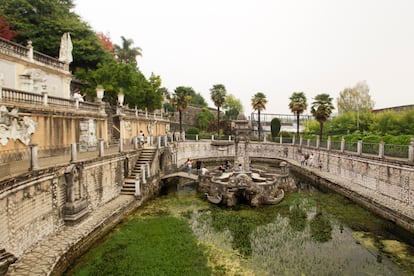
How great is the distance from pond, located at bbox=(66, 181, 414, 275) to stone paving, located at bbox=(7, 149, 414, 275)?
78cm

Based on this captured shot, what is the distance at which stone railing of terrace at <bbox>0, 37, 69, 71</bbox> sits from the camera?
16016mm

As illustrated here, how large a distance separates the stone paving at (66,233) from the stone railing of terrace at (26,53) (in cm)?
825

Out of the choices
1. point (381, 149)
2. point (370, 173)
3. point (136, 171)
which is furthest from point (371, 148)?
point (136, 171)

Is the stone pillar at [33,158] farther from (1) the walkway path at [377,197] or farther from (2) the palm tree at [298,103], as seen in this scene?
(2) the palm tree at [298,103]

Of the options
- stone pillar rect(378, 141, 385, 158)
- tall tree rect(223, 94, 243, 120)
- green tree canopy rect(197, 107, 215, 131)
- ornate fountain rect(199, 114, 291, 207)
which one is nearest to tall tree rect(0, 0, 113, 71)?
ornate fountain rect(199, 114, 291, 207)

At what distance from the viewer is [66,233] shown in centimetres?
1092

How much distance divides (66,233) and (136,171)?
834 cm

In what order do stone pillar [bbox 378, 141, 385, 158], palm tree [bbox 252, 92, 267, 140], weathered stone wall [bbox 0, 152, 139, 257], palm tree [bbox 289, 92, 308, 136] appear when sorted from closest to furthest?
weathered stone wall [bbox 0, 152, 139, 257] → stone pillar [bbox 378, 141, 385, 158] → palm tree [bbox 289, 92, 308, 136] → palm tree [bbox 252, 92, 267, 140]

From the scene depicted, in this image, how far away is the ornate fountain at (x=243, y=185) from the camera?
1756cm

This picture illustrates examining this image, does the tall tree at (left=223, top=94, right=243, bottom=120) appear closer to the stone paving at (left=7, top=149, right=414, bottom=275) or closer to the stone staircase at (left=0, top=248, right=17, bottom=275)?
the stone paving at (left=7, top=149, right=414, bottom=275)

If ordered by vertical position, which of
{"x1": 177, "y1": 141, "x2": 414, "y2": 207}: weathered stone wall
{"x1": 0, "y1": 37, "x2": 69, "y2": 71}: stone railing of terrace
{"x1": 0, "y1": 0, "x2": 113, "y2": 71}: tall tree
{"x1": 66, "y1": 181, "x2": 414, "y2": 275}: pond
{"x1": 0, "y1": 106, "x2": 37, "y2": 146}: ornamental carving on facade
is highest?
{"x1": 0, "y1": 0, "x2": 113, "y2": 71}: tall tree

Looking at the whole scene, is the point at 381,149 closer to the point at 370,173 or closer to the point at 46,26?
the point at 370,173

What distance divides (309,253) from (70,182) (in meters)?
10.4

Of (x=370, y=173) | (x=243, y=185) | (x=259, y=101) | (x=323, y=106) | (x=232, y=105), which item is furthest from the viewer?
(x=232, y=105)
